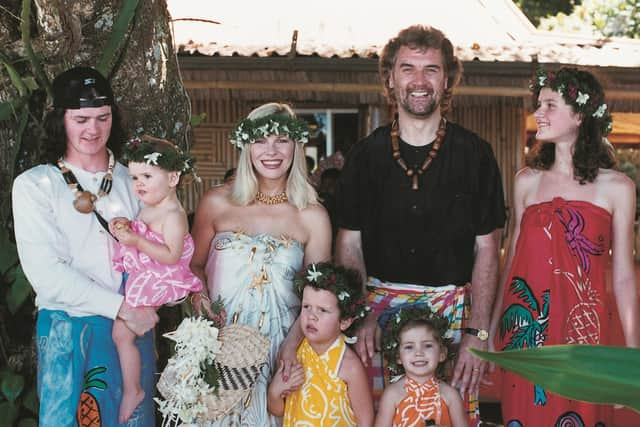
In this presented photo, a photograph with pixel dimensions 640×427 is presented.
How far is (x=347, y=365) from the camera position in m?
3.38

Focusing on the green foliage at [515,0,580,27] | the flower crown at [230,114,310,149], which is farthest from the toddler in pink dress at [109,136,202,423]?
the green foliage at [515,0,580,27]

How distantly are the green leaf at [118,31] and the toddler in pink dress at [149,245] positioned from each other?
78cm

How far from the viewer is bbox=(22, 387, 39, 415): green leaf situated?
367 centimetres

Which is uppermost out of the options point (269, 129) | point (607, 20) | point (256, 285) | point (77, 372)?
point (607, 20)

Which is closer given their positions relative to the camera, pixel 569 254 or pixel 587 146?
pixel 569 254

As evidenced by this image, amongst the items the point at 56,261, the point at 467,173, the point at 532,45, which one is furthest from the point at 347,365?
the point at 532,45

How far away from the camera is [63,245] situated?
9.61 ft

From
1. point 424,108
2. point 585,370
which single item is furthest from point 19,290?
point 585,370

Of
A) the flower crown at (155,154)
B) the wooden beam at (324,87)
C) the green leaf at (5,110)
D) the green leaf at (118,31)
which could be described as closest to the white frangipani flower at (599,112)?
the flower crown at (155,154)

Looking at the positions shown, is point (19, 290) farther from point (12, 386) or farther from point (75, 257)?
point (75, 257)

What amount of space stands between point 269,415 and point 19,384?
3.89 ft

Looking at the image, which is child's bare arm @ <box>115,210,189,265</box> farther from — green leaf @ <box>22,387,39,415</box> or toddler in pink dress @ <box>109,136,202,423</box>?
green leaf @ <box>22,387,39,415</box>

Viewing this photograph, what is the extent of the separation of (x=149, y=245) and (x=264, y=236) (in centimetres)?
58

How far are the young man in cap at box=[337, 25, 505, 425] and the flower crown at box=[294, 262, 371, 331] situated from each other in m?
0.14
